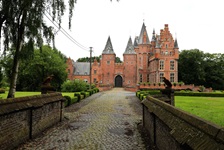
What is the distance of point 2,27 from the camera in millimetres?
8727

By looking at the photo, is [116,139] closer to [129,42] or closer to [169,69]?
[169,69]

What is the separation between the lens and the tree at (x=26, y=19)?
8039 mm

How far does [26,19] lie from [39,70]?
3471cm

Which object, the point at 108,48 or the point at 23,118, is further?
the point at 108,48

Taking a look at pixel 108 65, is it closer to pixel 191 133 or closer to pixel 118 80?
pixel 118 80

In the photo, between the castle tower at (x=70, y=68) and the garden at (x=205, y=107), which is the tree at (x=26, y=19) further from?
the castle tower at (x=70, y=68)

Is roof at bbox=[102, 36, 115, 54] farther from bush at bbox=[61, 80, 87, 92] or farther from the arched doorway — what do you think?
bush at bbox=[61, 80, 87, 92]

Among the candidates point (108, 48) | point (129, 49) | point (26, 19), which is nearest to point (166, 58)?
point (129, 49)

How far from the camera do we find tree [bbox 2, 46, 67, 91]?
40594 millimetres

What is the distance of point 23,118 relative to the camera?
22.6ft

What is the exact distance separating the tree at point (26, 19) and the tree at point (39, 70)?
32.2 m

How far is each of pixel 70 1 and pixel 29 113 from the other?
5053 mm

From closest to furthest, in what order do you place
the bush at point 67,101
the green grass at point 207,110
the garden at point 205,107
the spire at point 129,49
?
1. the green grass at point 207,110
2. the garden at point 205,107
3. the bush at point 67,101
4. the spire at point 129,49

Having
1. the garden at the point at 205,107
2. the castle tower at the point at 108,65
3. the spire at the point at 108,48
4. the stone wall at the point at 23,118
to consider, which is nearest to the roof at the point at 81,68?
the castle tower at the point at 108,65
